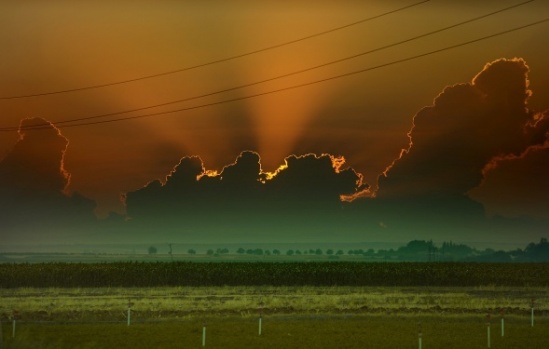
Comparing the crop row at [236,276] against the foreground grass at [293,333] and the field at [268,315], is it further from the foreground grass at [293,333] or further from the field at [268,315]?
the foreground grass at [293,333]

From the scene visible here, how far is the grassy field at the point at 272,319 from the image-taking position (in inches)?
1428

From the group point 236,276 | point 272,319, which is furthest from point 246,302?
point 236,276

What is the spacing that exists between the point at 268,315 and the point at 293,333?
31.8 feet

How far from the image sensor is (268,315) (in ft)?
161

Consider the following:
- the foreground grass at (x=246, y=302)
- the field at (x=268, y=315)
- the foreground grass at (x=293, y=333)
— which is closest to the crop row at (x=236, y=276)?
the field at (x=268, y=315)

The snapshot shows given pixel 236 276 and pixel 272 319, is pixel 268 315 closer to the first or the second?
pixel 272 319

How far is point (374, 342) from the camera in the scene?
36.4 m

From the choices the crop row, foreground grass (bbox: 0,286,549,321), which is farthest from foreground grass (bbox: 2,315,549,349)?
the crop row

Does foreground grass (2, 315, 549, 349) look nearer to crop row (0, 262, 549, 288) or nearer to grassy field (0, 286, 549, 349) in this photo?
grassy field (0, 286, 549, 349)

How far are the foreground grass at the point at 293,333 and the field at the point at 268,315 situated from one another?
0.05 meters

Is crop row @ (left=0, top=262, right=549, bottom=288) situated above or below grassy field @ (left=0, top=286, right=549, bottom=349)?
above

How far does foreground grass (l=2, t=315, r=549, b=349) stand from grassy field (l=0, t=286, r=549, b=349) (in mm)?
45

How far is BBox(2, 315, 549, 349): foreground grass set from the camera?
116 feet

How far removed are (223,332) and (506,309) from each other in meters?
22.8
